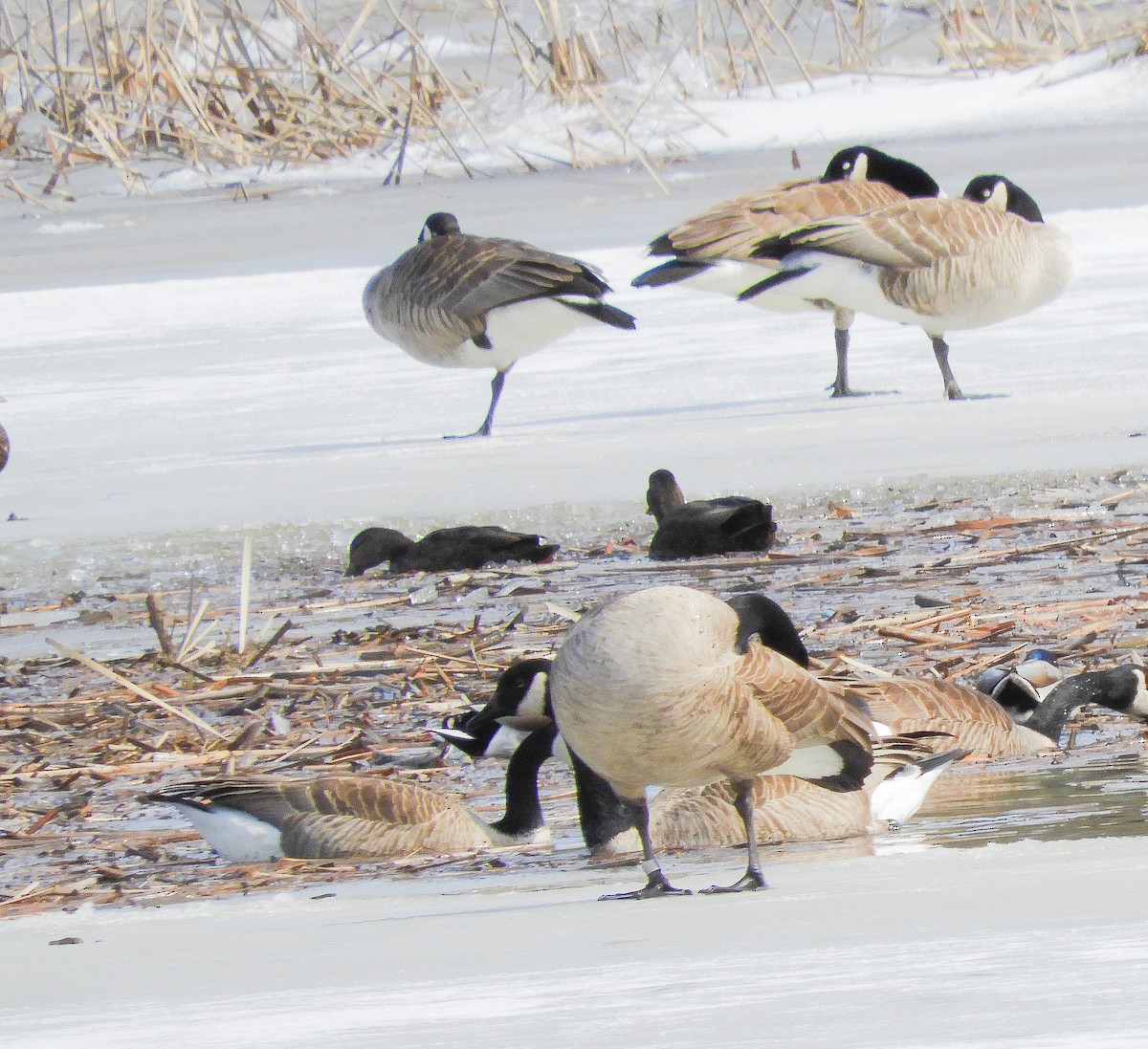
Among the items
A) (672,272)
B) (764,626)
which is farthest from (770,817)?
(672,272)

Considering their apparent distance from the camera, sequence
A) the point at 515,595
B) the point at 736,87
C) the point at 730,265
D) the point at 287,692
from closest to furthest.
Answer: the point at 287,692, the point at 515,595, the point at 730,265, the point at 736,87

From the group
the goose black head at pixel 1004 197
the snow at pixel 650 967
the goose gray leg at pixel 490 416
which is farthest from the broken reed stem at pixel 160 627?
the goose black head at pixel 1004 197

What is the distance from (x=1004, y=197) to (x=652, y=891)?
8.64m

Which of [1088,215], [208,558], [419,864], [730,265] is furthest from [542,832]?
[1088,215]

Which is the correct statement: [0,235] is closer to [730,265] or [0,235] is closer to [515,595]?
[730,265]

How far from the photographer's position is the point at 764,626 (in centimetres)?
345

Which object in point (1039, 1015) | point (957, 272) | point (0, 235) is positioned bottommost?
point (1039, 1015)

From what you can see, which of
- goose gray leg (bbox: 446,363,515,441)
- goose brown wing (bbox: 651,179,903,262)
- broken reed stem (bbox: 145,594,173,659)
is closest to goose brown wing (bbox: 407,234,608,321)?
goose gray leg (bbox: 446,363,515,441)

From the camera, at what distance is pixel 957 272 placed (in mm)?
10461

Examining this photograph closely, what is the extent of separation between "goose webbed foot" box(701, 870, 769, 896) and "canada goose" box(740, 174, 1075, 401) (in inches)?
282

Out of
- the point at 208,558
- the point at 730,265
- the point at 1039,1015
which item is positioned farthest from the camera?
the point at 730,265

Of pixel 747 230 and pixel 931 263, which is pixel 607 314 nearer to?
pixel 747 230

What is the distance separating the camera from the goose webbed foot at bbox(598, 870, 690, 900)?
323 cm

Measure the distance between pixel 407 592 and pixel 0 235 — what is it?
1071cm
